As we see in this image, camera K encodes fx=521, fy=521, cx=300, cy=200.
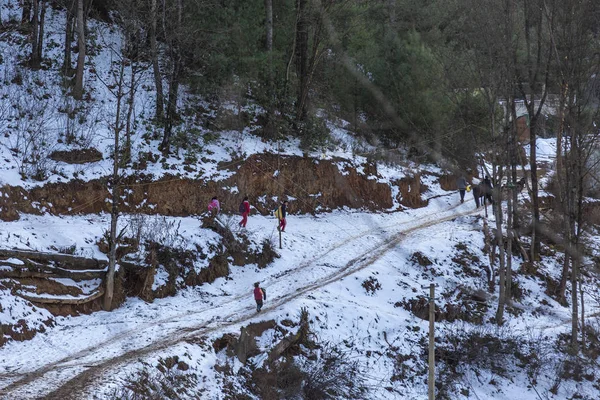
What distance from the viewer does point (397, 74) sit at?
3066 cm

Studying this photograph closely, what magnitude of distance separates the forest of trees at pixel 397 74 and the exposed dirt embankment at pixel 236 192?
6.89 feet

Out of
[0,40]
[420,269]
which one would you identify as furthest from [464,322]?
[0,40]

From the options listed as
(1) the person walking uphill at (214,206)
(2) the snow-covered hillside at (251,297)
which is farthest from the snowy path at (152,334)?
(1) the person walking uphill at (214,206)

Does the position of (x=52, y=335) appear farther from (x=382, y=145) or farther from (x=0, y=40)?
(x=382, y=145)

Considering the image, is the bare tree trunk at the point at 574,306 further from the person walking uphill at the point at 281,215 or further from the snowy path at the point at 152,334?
the person walking uphill at the point at 281,215

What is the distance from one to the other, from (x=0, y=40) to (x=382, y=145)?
22.7 m

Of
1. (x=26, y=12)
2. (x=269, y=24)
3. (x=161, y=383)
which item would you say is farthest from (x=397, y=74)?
(x=161, y=383)

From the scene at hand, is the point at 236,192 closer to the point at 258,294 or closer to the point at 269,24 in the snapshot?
the point at 258,294

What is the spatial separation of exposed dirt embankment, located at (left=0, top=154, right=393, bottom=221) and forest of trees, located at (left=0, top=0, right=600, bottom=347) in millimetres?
2100

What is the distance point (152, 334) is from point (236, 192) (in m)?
10.3

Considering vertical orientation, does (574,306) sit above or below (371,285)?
above

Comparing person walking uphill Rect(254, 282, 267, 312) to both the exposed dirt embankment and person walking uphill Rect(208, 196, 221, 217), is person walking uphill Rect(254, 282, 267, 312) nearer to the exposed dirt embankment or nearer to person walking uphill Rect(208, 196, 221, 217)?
person walking uphill Rect(208, 196, 221, 217)

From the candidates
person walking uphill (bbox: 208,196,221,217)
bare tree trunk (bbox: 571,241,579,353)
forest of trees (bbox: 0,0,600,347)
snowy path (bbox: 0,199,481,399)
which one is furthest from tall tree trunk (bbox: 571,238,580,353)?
person walking uphill (bbox: 208,196,221,217)

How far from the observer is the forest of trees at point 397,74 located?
18.8 meters
